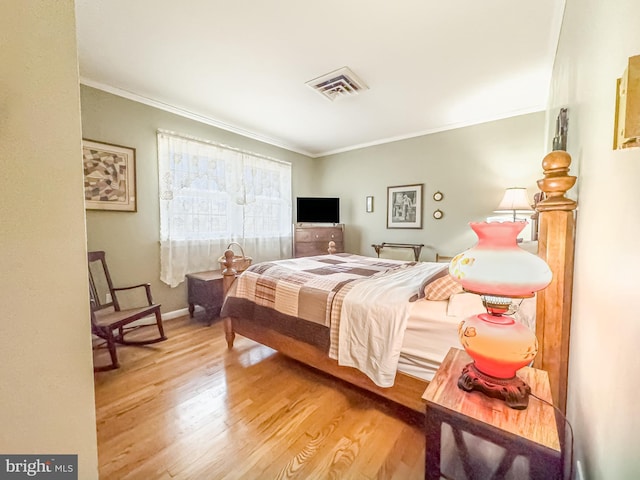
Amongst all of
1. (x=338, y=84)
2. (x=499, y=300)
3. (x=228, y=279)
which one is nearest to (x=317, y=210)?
(x=338, y=84)

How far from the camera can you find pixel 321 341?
167cm

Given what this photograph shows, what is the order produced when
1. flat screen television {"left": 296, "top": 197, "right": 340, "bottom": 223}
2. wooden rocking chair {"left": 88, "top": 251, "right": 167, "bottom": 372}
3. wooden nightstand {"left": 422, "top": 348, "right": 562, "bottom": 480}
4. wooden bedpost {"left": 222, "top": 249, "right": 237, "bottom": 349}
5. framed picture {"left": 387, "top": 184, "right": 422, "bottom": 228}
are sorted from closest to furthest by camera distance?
wooden nightstand {"left": 422, "top": 348, "right": 562, "bottom": 480} → wooden rocking chair {"left": 88, "top": 251, "right": 167, "bottom": 372} → wooden bedpost {"left": 222, "top": 249, "right": 237, "bottom": 349} → framed picture {"left": 387, "top": 184, "right": 422, "bottom": 228} → flat screen television {"left": 296, "top": 197, "right": 340, "bottom": 223}

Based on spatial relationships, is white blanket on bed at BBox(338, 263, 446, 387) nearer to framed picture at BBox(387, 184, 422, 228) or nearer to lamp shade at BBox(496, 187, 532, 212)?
lamp shade at BBox(496, 187, 532, 212)

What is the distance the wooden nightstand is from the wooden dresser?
3.43 m

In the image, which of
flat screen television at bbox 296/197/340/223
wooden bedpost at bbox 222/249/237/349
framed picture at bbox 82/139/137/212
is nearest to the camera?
wooden bedpost at bbox 222/249/237/349

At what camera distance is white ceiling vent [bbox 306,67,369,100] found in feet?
7.87

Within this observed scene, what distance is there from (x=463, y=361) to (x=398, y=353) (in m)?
0.49

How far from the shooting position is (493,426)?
A: 666 millimetres

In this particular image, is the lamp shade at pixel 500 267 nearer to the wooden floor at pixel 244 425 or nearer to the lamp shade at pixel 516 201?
the wooden floor at pixel 244 425

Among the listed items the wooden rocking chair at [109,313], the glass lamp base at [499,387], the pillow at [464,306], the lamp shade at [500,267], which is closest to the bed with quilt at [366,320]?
the pillow at [464,306]

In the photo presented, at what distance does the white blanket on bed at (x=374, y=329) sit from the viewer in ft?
4.63

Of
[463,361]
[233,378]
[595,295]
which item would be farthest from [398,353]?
[233,378]

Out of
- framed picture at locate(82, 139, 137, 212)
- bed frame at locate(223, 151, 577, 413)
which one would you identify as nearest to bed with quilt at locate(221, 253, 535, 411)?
bed frame at locate(223, 151, 577, 413)

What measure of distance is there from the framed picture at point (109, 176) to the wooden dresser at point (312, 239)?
2320mm
